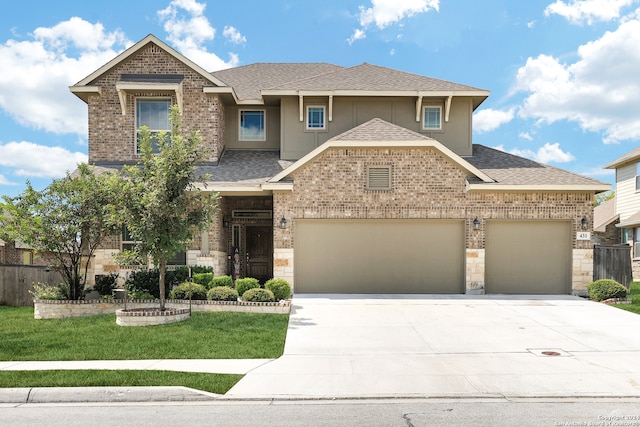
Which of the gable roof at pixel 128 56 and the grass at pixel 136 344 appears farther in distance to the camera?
the gable roof at pixel 128 56

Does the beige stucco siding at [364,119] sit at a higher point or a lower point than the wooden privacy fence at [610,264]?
higher

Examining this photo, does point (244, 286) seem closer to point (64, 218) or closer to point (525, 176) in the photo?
point (64, 218)

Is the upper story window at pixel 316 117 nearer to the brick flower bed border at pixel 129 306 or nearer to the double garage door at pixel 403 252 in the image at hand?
the double garage door at pixel 403 252

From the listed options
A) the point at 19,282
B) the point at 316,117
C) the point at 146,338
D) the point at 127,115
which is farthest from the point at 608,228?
the point at 19,282

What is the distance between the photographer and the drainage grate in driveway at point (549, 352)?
10.5m

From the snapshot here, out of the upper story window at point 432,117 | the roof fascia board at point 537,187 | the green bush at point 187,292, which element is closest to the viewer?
the green bush at point 187,292

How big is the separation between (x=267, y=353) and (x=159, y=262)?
18.2 ft

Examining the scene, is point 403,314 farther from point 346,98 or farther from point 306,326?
point 346,98

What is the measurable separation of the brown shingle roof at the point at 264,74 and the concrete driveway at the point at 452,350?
1106cm

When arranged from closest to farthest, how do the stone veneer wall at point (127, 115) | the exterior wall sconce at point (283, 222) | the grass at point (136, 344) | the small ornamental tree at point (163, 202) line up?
the grass at point (136, 344), the small ornamental tree at point (163, 202), the exterior wall sconce at point (283, 222), the stone veneer wall at point (127, 115)

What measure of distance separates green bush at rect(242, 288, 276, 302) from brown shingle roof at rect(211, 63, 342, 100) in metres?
10.6

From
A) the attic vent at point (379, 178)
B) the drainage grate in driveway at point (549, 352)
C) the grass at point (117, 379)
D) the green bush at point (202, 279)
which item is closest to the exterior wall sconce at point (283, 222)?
the green bush at point (202, 279)

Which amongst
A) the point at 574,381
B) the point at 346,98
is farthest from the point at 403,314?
the point at 346,98

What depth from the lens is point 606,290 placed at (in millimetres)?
16984
